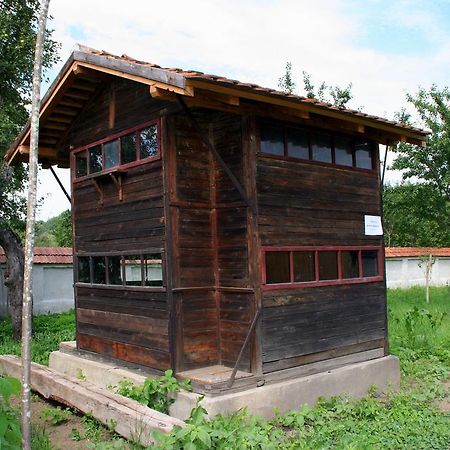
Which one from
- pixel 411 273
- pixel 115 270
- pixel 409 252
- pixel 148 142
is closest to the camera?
pixel 148 142

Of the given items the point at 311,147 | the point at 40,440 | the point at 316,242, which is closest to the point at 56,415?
the point at 40,440

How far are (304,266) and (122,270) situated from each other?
2452 mm

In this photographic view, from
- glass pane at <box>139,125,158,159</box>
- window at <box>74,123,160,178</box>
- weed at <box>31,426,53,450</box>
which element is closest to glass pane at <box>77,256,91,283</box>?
window at <box>74,123,160,178</box>

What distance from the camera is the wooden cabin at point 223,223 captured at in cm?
633

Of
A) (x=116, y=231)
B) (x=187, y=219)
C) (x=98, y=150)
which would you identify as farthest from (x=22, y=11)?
(x=187, y=219)

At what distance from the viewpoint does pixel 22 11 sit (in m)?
12.9

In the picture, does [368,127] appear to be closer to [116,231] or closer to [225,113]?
[225,113]

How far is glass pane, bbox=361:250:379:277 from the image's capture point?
312 inches

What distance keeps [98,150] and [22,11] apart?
715 centimetres

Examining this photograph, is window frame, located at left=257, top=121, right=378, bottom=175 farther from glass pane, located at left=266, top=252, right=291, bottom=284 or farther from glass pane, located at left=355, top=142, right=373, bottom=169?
glass pane, located at left=266, top=252, right=291, bottom=284

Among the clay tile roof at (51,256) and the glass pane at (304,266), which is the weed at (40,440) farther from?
the clay tile roof at (51,256)

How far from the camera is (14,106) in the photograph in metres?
13.0

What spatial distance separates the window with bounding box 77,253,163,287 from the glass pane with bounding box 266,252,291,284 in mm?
1318

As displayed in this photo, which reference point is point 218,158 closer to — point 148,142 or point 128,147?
point 148,142
